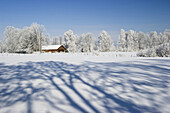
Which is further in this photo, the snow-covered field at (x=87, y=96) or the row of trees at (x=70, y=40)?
the row of trees at (x=70, y=40)

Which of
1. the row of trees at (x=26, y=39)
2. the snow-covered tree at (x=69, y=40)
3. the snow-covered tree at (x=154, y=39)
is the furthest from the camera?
the snow-covered tree at (x=154, y=39)

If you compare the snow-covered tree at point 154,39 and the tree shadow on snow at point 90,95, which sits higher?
the snow-covered tree at point 154,39

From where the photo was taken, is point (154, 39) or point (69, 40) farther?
point (154, 39)

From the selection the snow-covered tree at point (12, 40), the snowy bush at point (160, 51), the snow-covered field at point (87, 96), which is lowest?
the snow-covered field at point (87, 96)

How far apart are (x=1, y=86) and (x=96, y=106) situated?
2976 millimetres

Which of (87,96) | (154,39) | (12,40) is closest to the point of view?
(87,96)

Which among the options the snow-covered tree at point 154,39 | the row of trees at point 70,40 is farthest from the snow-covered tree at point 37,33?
the snow-covered tree at point 154,39

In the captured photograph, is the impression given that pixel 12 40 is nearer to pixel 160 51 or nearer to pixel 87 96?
pixel 160 51

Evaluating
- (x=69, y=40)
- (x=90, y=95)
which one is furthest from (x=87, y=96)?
(x=69, y=40)

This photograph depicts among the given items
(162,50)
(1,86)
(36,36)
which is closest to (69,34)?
(36,36)

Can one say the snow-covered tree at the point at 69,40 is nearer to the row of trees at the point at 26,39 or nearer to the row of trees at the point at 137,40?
the row of trees at the point at 26,39

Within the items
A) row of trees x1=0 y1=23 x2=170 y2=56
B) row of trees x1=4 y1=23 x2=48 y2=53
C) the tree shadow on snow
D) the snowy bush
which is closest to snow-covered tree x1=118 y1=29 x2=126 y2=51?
row of trees x1=0 y1=23 x2=170 y2=56

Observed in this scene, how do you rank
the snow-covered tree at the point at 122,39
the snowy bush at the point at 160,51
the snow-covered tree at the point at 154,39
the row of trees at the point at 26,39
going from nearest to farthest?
the snowy bush at the point at 160,51 → the row of trees at the point at 26,39 → the snow-covered tree at the point at 122,39 → the snow-covered tree at the point at 154,39

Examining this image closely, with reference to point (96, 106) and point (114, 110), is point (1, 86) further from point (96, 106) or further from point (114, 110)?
point (114, 110)
